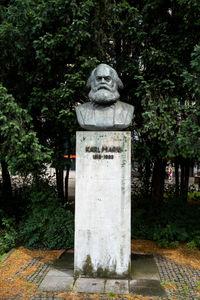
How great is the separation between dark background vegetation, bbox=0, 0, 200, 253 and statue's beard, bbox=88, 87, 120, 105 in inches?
39.1

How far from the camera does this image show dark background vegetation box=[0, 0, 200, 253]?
5.18 m

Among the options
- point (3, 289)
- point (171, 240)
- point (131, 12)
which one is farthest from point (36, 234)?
point (131, 12)

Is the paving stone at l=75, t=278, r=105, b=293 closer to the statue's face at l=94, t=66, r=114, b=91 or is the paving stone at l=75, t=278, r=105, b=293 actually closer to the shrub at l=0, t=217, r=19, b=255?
the shrub at l=0, t=217, r=19, b=255

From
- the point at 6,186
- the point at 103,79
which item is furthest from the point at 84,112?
the point at 6,186

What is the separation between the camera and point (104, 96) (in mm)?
4332

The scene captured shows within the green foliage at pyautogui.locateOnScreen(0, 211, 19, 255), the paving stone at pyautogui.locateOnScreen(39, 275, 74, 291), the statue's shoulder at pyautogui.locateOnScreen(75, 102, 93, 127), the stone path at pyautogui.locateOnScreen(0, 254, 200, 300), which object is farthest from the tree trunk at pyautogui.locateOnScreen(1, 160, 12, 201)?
the statue's shoulder at pyautogui.locateOnScreen(75, 102, 93, 127)

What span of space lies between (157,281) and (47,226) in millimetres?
2747

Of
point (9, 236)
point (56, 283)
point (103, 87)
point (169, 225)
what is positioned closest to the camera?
point (56, 283)

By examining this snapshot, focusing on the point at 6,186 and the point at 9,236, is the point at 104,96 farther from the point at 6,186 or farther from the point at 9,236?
the point at 6,186

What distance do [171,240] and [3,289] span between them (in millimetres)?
3707

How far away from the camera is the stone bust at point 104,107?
14.3 feet

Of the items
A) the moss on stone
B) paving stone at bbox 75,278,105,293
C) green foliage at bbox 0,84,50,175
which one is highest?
green foliage at bbox 0,84,50,175

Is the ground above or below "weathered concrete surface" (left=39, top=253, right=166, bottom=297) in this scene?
below

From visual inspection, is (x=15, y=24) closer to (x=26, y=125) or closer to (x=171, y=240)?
(x=26, y=125)
